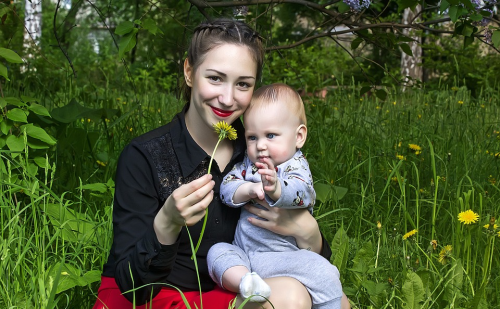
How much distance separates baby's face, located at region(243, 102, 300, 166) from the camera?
6.17ft

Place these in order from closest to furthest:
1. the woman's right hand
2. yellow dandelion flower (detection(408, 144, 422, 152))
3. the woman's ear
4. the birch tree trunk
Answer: the woman's right hand
the woman's ear
yellow dandelion flower (detection(408, 144, 422, 152))
the birch tree trunk

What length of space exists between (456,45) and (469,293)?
957 centimetres

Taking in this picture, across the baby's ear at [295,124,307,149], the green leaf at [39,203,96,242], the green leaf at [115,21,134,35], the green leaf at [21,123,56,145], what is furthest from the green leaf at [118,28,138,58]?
the baby's ear at [295,124,307,149]

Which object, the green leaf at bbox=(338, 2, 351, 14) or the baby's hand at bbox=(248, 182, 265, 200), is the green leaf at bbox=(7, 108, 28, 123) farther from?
the green leaf at bbox=(338, 2, 351, 14)

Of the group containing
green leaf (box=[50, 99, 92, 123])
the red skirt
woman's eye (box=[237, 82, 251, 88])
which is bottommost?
the red skirt

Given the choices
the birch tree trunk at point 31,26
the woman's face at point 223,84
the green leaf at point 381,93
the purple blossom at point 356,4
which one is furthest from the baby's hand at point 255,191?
the green leaf at point 381,93

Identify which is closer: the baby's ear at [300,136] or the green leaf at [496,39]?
the baby's ear at [300,136]

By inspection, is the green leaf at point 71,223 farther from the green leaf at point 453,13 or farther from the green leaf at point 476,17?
the green leaf at point 476,17

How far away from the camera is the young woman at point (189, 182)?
69.3 inches

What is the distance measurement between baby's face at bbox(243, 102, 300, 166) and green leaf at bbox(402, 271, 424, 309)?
1.70 feet

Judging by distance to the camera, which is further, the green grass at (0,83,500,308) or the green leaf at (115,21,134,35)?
the green leaf at (115,21,134,35)

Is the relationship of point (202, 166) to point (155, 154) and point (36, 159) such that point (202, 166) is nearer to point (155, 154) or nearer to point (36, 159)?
point (155, 154)

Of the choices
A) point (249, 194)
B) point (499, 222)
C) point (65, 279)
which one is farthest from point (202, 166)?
point (499, 222)

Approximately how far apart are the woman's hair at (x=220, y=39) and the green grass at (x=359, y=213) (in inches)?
26.2
